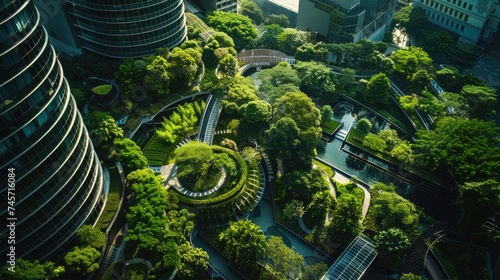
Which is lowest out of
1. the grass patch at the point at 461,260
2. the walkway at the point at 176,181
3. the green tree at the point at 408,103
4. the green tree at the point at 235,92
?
the grass patch at the point at 461,260

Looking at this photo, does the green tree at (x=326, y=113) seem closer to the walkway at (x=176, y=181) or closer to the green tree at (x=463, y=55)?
the walkway at (x=176, y=181)

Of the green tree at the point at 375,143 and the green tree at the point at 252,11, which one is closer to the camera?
the green tree at the point at 375,143

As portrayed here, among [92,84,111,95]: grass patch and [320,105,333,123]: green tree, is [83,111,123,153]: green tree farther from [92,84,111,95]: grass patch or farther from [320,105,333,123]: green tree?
[320,105,333,123]: green tree

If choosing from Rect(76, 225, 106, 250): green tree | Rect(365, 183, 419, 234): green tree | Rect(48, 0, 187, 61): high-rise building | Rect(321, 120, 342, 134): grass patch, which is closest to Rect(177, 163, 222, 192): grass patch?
Rect(76, 225, 106, 250): green tree

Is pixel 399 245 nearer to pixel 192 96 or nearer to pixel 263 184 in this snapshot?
pixel 263 184

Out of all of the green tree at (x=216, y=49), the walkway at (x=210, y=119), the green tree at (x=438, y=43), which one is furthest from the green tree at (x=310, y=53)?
the green tree at (x=438, y=43)

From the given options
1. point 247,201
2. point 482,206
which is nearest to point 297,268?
point 247,201
